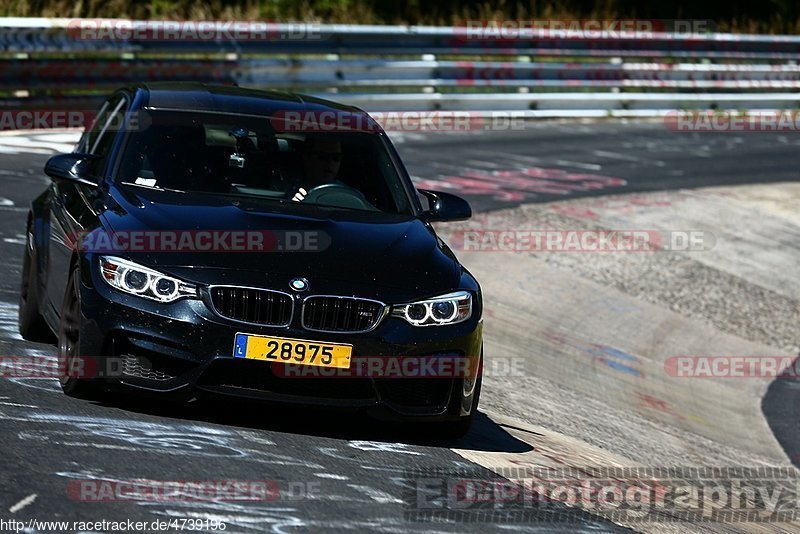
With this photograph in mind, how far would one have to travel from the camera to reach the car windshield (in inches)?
294

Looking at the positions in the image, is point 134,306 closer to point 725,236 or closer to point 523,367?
point 523,367

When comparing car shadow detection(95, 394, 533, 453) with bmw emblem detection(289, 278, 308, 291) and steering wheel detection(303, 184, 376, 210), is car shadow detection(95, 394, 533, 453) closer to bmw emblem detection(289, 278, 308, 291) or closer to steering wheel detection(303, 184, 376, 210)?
bmw emblem detection(289, 278, 308, 291)

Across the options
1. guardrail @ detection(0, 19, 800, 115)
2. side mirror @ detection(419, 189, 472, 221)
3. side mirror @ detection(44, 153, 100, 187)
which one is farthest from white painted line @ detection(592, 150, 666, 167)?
side mirror @ detection(44, 153, 100, 187)

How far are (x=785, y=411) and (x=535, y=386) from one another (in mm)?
2790

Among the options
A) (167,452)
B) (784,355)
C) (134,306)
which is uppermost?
(134,306)

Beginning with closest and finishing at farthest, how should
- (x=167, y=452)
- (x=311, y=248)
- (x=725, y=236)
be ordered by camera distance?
(x=167, y=452) < (x=311, y=248) < (x=725, y=236)

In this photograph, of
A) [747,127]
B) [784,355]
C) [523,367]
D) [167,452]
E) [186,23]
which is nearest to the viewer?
[167,452]

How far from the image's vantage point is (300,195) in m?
7.63

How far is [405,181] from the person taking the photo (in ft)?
26.4

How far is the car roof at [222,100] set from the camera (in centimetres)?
797

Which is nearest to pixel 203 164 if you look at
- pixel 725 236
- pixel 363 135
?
pixel 363 135

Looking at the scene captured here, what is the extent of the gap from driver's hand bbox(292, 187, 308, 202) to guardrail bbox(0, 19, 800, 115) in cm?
1085

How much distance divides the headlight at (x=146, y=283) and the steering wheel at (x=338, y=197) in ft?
4.83

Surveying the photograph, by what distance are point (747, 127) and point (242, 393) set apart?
2141cm
